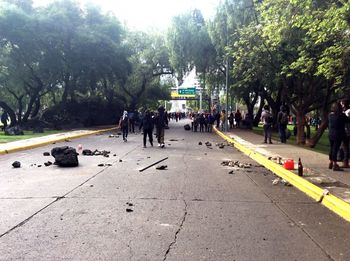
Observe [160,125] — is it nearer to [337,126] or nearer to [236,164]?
[236,164]

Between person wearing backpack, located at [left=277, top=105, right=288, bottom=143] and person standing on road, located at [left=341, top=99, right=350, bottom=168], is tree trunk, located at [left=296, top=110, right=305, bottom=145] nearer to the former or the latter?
person wearing backpack, located at [left=277, top=105, right=288, bottom=143]

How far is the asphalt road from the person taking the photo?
18.4 ft

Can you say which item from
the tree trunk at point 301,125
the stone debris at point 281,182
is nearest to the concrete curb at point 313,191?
the stone debris at point 281,182

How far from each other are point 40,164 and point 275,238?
32.5ft

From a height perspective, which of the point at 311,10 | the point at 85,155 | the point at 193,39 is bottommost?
the point at 85,155

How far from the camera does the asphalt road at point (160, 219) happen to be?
18.4 ft

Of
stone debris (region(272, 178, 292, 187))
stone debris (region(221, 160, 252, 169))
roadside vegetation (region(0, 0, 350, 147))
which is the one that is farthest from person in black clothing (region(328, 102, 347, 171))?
roadside vegetation (region(0, 0, 350, 147))

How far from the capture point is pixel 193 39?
4078 centimetres

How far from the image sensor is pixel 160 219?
7.18 metres

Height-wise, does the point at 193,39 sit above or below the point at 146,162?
above

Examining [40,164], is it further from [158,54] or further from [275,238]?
[158,54]

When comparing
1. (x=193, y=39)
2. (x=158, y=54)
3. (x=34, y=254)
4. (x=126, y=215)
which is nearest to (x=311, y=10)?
(x=126, y=215)

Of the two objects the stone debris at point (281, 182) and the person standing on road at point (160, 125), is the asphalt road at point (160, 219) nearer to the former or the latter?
the stone debris at point (281, 182)

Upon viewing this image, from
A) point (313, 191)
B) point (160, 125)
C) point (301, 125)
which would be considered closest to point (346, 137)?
point (313, 191)
